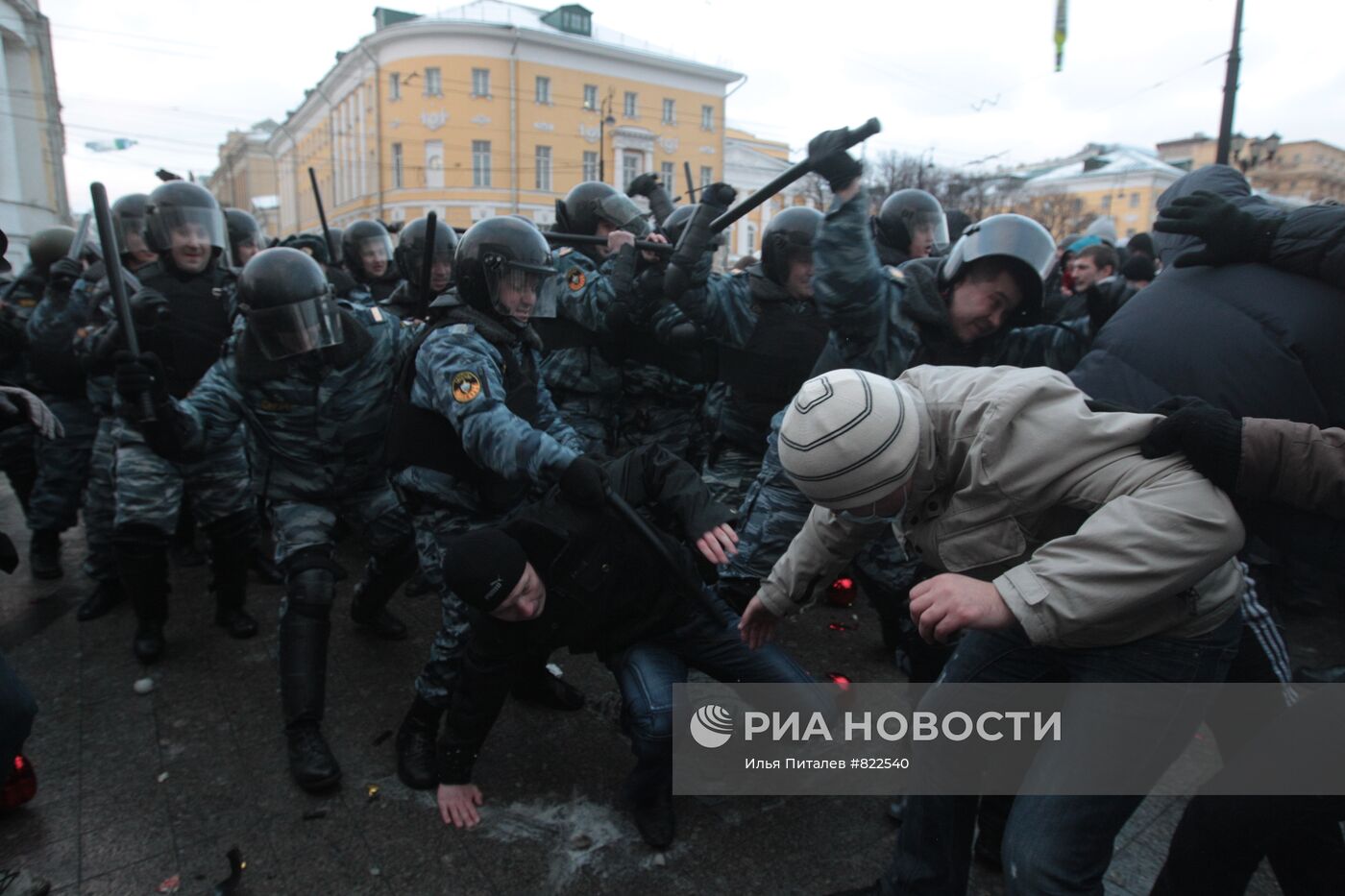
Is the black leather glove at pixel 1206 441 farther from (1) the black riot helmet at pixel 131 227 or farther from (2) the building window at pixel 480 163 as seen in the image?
(2) the building window at pixel 480 163

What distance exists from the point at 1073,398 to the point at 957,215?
4.79 m

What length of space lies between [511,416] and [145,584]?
235cm

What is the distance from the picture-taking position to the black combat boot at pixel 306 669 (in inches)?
107

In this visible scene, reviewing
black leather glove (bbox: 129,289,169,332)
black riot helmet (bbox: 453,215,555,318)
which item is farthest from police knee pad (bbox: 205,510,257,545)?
black riot helmet (bbox: 453,215,555,318)

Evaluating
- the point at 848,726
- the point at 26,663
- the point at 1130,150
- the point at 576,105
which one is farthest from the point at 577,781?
the point at 1130,150

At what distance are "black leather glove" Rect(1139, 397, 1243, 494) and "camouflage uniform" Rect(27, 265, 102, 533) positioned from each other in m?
5.21

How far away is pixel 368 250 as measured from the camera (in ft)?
19.9

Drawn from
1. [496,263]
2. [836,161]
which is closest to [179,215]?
[496,263]

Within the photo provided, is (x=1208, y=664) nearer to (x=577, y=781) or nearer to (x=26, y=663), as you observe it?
(x=577, y=781)

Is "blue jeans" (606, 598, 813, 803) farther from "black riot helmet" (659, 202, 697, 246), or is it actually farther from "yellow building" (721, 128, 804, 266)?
"yellow building" (721, 128, 804, 266)

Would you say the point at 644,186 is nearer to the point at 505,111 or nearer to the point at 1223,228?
the point at 1223,228

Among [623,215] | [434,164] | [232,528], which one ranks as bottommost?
[232,528]

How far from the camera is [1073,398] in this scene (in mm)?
1573

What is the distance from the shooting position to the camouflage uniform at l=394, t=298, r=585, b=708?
249 centimetres
